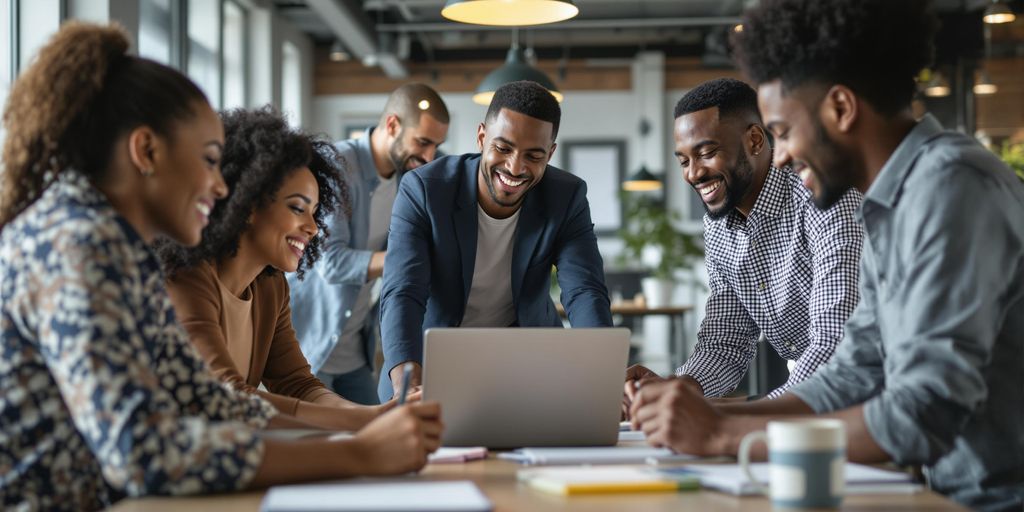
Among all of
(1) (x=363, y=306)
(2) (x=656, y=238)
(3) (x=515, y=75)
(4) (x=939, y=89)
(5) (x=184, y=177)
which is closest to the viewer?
(5) (x=184, y=177)

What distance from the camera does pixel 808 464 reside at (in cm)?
120

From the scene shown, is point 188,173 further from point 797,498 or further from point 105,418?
point 797,498

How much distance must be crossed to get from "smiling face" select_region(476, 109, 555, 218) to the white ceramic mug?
5.61 ft

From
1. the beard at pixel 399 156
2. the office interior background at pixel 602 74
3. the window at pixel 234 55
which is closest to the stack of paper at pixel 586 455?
the beard at pixel 399 156

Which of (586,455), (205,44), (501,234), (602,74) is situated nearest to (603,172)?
(602,74)

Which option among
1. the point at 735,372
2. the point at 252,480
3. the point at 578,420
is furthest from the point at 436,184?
the point at 252,480

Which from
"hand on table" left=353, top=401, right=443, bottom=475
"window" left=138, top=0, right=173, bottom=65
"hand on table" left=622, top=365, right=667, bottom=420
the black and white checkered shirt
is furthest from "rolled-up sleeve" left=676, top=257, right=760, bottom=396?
"window" left=138, top=0, right=173, bottom=65

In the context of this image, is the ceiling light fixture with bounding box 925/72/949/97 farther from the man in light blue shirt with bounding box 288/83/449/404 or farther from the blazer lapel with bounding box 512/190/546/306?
the blazer lapel with bounding box 512/190/546/306

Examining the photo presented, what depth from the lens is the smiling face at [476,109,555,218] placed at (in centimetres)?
284

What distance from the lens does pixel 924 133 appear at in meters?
1.61

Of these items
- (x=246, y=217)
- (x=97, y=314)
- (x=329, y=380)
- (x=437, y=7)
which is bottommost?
(x=329, y=380)

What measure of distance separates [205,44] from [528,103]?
20.0 ft

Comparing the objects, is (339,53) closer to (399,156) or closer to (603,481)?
(399,156)

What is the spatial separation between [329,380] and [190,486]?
2.83 m
